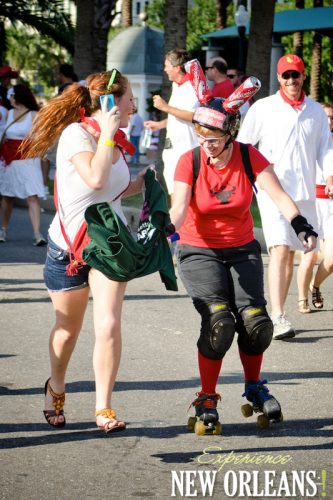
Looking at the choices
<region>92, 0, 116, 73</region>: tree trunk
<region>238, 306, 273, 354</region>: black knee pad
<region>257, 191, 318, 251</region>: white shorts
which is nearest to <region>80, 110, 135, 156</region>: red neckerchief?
<region>238, 306, 273, 354</region>: black knee pad

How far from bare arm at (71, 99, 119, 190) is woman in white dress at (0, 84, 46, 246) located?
846cm

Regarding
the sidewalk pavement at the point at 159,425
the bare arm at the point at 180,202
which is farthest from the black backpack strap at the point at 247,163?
the sidewalk pavement at the point at 159,425

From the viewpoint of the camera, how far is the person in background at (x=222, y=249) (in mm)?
6180

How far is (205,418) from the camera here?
6.07 meters

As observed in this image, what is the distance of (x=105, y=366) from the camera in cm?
582

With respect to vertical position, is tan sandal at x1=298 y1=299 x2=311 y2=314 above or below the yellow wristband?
below

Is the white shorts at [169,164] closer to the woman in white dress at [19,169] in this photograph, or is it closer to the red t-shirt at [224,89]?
the woman in white dress at [19,169]

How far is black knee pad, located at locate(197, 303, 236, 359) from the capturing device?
6.12m

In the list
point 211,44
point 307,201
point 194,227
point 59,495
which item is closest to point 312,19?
point 211,44

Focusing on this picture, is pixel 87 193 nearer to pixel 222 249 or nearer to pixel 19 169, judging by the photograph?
pixel 222 249

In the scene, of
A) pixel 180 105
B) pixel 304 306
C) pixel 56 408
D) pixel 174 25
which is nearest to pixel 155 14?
pixel 174 25

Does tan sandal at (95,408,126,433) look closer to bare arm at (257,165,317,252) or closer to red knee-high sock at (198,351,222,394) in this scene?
red knee-high sock at (198,351,222,394)

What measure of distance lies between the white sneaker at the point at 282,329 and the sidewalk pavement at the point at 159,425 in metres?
0.08

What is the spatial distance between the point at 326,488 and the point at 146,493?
2.60ft
